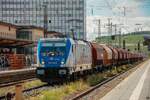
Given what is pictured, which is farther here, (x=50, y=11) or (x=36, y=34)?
(x=50, y=11)

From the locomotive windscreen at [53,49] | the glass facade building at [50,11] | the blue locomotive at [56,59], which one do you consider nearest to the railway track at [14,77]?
the blue locomotive at [56,59]

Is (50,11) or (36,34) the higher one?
(50,11)

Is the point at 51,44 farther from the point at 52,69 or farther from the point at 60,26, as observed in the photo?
the point at 60,26

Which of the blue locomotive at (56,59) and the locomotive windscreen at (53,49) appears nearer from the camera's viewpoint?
the blue locomotive at (56,59)

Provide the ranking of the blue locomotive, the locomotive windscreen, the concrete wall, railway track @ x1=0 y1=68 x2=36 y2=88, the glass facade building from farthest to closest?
1. the glass facade building
2. the concrete wall
3. railway track @ x1=0 y1=68 x2=36 y2=88
4. the locomotive windscreen
5. the blue locomotive

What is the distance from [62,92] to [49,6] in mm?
139484

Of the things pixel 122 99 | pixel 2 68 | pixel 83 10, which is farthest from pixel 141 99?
pixel 83 10

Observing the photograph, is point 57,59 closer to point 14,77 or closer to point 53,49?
point 53,49

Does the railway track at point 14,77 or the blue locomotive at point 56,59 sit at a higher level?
the blue locomotive at point 56,59

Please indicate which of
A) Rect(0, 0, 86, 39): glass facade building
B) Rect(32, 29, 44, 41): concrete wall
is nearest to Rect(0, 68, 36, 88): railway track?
Rect(32, 29, 44, 41): concrete wall

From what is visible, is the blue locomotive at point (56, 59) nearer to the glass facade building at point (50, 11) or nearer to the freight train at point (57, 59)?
the freight train at point (57, 59)

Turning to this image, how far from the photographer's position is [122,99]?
20906mm

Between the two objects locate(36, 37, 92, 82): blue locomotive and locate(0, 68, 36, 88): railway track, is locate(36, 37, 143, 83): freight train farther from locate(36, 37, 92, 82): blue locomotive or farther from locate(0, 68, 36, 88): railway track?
locate(0, 68, 36, 88): railway track

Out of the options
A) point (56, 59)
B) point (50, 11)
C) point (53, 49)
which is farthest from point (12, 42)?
point (50, 11)
